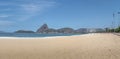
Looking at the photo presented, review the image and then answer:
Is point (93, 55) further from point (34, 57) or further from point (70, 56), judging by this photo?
point (34, 57)

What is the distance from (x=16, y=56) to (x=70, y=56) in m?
2.30

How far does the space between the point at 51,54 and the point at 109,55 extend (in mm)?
2564

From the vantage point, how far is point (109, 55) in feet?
31.9

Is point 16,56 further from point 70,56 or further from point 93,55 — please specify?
point 93,55

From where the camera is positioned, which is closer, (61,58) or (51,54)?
(61,58)

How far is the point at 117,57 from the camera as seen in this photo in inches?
366

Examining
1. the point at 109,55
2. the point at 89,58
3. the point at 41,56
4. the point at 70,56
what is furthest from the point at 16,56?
the point at 109,55

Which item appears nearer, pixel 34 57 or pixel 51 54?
pixel 34 57

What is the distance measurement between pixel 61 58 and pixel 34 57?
1142 millimetres

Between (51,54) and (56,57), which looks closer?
(56,57)

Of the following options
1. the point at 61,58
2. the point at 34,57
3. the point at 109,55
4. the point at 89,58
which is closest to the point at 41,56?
the point at 34,57

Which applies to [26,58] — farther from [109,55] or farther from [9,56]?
[109,55]

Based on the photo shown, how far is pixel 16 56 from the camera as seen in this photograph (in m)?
9.38

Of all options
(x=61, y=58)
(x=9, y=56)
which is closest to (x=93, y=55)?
(x=61, y=58)
